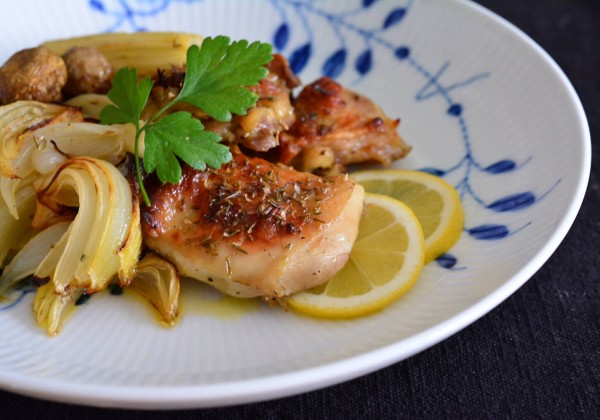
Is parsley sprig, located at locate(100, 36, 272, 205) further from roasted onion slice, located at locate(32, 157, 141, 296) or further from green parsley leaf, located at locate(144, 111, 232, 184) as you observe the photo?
roasted onion slice, located at locate(32, 157, 141, 296)

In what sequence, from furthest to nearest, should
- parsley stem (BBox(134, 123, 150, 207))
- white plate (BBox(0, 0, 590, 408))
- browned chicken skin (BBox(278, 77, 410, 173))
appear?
browned chicken skin (BBox(278, 77, 410, 173)) < parsley stem (BBox(134, 123, 150, 207)) < white plate (BBox(0, 0, 590, 408))

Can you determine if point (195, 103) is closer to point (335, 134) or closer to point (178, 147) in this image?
point (178, 147)

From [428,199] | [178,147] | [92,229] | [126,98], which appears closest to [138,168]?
[178,147]

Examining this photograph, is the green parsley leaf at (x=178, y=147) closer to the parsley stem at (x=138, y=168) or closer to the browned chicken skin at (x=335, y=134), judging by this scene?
the parsley stem at (x=138, y=168)

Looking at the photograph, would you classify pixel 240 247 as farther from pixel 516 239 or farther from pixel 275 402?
pixel 516 239

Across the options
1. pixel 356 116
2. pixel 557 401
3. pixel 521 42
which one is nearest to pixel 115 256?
pixel 356 116

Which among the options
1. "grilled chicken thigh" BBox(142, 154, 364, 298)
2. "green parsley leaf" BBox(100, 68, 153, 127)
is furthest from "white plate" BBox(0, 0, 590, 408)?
"green parsley leaf" BBox(100, 68, 153, 127)
